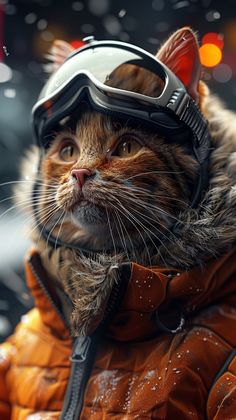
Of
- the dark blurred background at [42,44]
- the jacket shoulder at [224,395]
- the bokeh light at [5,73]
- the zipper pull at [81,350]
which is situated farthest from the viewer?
the bokeh light at [5,73]

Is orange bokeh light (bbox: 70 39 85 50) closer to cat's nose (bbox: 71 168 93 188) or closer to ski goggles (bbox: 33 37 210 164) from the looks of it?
ski goggles (bbox: 33 37 210 164)

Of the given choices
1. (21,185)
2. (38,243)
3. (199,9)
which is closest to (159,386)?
(38,243)

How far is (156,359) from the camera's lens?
80 cm

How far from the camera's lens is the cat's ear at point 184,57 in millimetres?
860

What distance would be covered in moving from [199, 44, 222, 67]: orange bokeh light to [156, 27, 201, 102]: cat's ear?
49 millimetres

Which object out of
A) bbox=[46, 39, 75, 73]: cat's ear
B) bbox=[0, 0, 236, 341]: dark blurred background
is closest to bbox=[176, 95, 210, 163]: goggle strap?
bbox=[0, 0, 236, 341]: dark blurred background

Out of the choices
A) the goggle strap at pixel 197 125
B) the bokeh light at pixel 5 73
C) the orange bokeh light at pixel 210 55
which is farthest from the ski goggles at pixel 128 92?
the bokeh light at pixel 5 73

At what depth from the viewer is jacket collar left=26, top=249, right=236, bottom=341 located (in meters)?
0.79

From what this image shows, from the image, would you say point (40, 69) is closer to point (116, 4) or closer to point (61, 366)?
point (116, 4)

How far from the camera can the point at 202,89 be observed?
0.91 m

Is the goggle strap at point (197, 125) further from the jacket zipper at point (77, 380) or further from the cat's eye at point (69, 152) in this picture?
the jacket zipper at point (77, 380)

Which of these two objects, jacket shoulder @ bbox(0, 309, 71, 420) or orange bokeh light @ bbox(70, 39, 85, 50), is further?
orange bokeh light @ bbox(70, 39, 85, 50)

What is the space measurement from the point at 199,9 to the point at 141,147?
0.86 ft

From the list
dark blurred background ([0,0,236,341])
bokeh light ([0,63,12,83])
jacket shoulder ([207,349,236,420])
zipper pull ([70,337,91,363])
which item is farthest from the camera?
bokeh light ([0,63,12,83])
